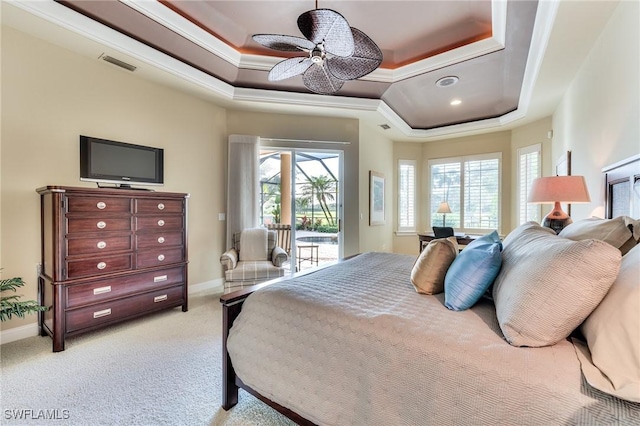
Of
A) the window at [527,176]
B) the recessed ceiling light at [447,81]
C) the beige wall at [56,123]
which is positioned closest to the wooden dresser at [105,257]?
the beige wall at [56,123]

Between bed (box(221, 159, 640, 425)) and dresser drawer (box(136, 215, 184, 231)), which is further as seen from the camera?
dresser drawer (box(136, 215, 184, 231))

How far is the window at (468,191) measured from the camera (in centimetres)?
541

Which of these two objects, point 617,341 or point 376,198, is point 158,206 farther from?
point 376,198

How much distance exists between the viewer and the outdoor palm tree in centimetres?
467

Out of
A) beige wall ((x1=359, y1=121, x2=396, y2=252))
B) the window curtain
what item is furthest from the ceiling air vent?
beige wall ((x1=359, y1=121, x2=396, y2=252))

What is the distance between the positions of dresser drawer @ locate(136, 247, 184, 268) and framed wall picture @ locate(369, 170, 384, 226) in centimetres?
333

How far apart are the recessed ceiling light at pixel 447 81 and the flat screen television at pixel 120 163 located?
3.69 m

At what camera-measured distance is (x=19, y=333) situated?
2500mm

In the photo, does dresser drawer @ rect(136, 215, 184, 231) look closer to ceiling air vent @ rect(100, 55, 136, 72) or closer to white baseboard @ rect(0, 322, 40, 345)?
white baseboard @ rect(0, 322, 40, 345)

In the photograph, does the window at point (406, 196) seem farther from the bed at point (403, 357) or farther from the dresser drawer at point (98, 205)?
the dresser drawer at point (98, 205)

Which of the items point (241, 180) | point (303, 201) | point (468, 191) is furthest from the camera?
point (468, 191)

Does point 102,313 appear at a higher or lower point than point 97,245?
lower

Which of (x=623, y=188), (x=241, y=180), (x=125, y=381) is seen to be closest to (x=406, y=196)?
(x=241, y=180)

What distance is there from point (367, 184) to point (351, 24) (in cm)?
277
